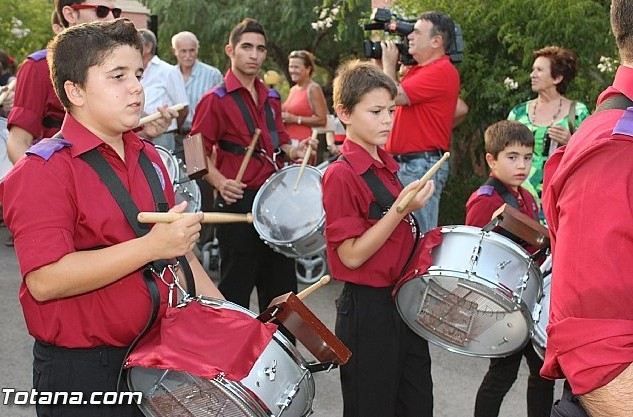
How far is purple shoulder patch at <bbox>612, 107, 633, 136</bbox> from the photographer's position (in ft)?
5.65

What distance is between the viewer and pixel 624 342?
1707 mm

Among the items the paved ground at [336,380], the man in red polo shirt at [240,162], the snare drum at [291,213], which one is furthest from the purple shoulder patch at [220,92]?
the paved ground at [336,380]

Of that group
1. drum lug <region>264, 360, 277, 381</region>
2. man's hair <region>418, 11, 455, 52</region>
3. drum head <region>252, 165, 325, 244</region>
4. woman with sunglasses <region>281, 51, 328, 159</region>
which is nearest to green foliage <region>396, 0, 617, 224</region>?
man's hair <region>418, 11, 455, 52</region>

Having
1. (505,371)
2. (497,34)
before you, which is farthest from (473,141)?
(505,371)

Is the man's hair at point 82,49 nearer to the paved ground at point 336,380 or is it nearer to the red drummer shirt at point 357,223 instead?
the red drummer shirt at point 357,223

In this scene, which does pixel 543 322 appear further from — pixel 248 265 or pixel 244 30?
pixel 244 30

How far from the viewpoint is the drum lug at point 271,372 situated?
2391 millimetres

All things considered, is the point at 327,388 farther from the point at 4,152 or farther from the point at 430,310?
the point at 4,152

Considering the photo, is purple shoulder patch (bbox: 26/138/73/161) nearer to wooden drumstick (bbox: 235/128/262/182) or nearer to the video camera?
wooden drumstick (bbox: 235/128/262/182)

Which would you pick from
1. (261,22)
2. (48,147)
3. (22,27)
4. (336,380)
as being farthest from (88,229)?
(261,22)

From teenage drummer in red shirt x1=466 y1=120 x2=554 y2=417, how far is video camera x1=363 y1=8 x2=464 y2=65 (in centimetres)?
189

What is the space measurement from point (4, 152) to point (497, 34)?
437 cm

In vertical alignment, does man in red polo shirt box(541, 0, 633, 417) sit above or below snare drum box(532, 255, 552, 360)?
above

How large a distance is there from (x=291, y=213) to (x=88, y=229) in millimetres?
2994
